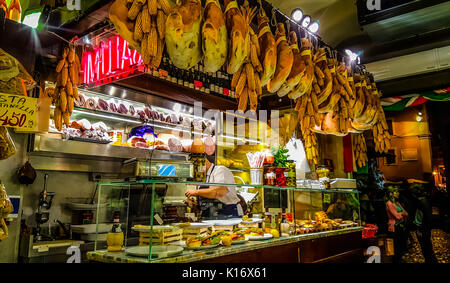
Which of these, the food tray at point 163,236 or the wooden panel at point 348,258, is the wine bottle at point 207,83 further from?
the food tray at point 163,236

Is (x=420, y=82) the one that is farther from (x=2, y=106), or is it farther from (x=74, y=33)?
(x=2, y=106)

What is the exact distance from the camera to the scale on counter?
171 inches

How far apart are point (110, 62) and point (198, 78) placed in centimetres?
183

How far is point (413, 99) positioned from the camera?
5.88m

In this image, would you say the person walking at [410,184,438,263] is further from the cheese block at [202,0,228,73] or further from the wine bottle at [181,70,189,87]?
the cheese block at [202,0,228,73]

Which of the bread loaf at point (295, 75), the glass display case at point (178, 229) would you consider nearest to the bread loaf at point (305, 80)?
the bread loaf at point (295, 75)

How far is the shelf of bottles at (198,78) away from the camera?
466cm

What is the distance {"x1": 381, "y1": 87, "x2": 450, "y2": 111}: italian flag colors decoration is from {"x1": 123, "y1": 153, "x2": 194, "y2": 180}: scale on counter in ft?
13.4

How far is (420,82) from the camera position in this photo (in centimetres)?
491

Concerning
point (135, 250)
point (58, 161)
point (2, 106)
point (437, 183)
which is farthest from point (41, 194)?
point (437, 183)

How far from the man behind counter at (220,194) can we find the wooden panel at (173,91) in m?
1.58

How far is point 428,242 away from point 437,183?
123 inches

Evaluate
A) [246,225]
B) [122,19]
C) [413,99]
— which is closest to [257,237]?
[246,225]

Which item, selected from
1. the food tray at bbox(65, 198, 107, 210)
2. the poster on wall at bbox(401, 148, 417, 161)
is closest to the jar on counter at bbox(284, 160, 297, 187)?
the food tray at bbox(65, 198, 107, 210)
